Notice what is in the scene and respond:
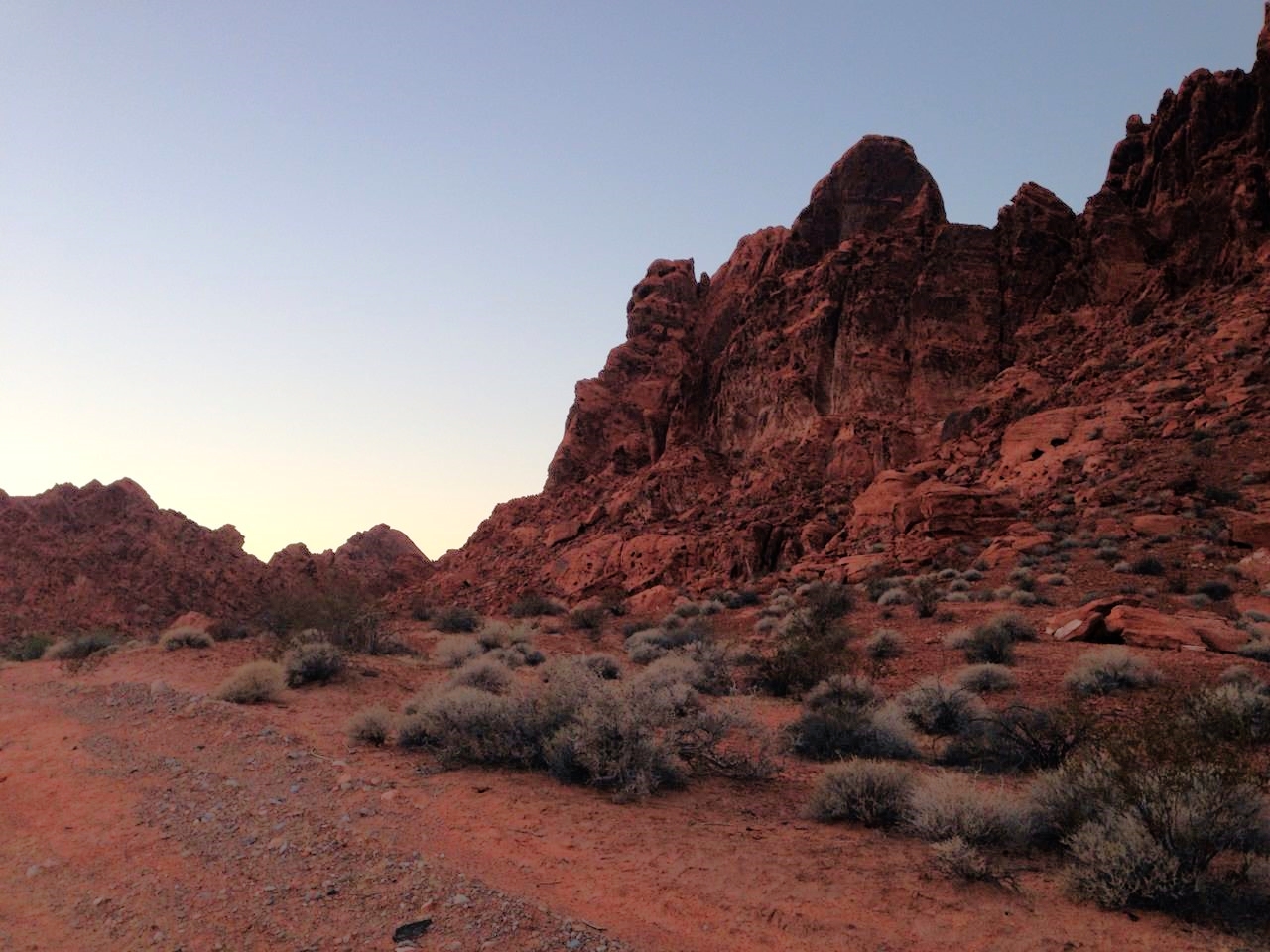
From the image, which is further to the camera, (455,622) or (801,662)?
(455,622)

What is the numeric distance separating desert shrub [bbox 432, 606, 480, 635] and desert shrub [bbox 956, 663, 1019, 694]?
1749 cm

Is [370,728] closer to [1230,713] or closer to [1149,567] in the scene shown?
[1230,713]

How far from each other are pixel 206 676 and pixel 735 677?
9.58 metres

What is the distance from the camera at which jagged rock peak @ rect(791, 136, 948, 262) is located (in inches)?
1874

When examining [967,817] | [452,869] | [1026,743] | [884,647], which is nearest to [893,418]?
[884,647]

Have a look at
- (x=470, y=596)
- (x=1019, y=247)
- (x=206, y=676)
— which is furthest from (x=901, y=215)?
(x=206, y=676)

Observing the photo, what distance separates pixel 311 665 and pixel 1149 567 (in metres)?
18.8

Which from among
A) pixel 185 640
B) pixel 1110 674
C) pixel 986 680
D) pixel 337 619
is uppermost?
pixel 337 619

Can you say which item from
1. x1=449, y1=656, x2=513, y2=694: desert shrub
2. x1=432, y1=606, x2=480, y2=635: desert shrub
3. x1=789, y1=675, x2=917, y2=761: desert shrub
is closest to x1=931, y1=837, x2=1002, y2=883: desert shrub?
x1=789, y1=675, x2=917, y2=761: desert shrub

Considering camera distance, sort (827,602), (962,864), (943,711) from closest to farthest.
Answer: (962,864)
(943,711)
(827,602)

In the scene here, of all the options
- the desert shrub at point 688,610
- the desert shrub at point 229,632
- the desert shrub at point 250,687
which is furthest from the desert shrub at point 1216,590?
the desert shrub at point 229,632

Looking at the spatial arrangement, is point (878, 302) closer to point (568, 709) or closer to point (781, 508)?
point (781, 508)

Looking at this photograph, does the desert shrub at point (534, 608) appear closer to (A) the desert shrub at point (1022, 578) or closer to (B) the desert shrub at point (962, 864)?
(A) the desert shrub at point (1022, 578)

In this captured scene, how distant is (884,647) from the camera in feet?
49.2
